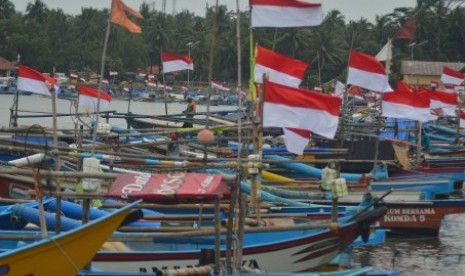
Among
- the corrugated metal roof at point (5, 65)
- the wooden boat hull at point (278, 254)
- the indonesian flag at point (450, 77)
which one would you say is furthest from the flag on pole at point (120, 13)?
the corrugated metal roof at point (5, 65)

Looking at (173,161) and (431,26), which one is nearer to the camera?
(173,161)

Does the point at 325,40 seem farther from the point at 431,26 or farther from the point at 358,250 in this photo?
the point at 358,250

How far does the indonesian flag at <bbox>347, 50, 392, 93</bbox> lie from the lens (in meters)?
22.5

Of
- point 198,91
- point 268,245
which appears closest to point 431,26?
point 198,91

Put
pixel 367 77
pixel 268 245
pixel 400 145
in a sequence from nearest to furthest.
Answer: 1. pixel 268 245
2. pixel 367 77
3. pixel 400 145

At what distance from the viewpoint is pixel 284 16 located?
17.1 metres

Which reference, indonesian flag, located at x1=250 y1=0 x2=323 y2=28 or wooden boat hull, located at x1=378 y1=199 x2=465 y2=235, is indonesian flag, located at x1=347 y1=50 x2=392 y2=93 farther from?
indonesian flag, located at x1=250 y1=0 x2=323 y2=28

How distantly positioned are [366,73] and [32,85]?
7.70 m

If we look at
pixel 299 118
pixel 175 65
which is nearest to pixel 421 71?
pixel 175 65

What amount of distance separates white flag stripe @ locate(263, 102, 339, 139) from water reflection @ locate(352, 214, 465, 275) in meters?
6.07

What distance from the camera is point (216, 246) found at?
1332 centimetres

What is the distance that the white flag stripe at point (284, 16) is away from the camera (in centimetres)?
1711

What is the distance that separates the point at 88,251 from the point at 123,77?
316 feet

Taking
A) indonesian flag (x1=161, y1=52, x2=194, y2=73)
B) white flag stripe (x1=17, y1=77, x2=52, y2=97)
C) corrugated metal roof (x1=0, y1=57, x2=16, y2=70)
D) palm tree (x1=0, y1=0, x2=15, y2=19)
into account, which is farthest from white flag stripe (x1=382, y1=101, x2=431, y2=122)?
palm tree (x1=0, y1=0, x2=15, y2=19)
